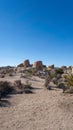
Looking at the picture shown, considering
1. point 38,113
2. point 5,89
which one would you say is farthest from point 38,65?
point 38,113

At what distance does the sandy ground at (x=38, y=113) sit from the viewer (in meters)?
11.1

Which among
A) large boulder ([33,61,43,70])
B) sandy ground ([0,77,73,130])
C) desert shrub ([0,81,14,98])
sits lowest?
sandy ground ([0,77,73,130])

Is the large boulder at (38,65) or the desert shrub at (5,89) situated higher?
the large boulder at (38,65)

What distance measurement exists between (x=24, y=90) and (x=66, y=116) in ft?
23.9

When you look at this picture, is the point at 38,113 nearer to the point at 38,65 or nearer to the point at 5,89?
the point at 5,89

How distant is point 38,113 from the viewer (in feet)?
42.7

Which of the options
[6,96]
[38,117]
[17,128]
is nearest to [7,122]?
[17,128]

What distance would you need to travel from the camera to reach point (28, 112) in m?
13.2

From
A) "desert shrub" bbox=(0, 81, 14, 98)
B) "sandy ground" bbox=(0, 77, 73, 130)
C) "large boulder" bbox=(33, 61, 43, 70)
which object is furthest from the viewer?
"large boulder" bbox=(33, 61, 43, 70)

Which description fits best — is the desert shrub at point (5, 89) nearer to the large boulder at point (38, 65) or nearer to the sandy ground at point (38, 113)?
the sandy ground at point (38, 113)

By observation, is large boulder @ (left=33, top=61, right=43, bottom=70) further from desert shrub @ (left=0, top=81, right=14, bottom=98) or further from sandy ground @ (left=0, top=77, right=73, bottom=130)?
sandy ground @ (left=0, top=77, right=73, bottom=130)

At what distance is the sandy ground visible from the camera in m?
11.1

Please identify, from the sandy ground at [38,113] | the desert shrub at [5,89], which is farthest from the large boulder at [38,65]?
the sandy ground at [38,113]

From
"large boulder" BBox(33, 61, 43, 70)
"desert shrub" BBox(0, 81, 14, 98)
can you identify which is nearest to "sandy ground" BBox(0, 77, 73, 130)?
"desert shrub" BBox(0, 81, 14, 98)
